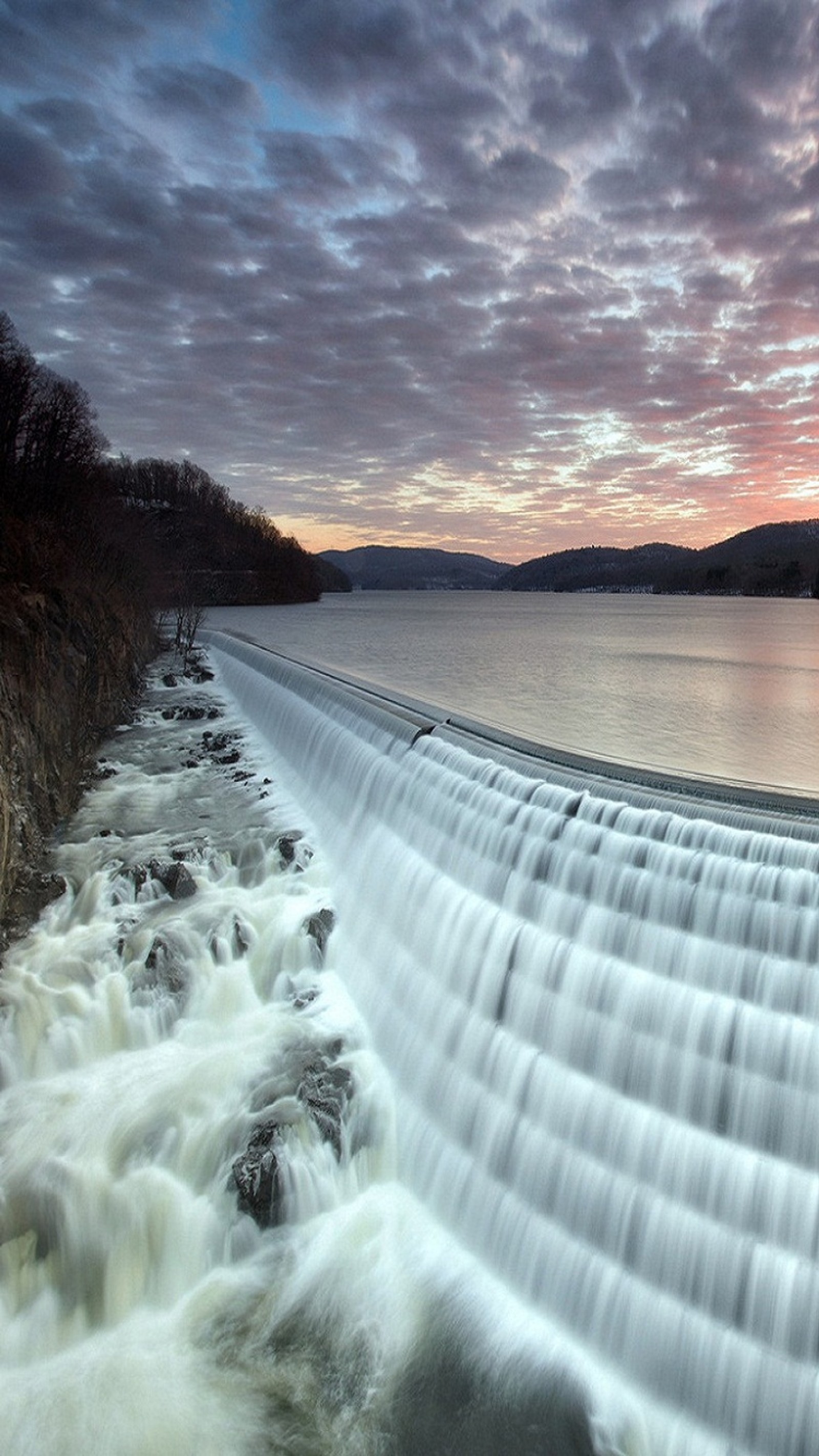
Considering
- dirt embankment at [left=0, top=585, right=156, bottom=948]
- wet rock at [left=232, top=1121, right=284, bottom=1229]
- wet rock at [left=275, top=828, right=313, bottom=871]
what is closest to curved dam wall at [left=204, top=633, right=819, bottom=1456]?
wet rock at [left=232, top=1121, right=284, bottom=1229]

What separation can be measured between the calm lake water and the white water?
6.04 metres

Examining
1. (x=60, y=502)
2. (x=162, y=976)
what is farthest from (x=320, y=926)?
(x=60, y=502)

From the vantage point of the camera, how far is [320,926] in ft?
29.2

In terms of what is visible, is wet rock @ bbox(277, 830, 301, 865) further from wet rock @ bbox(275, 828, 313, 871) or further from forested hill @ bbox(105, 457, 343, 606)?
forested hill @ bbox(105, 457, 343, 606)

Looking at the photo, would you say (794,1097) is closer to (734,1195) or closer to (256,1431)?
(734,1195)

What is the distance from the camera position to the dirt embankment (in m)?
9.30

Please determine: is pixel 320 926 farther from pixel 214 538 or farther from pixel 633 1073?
pixel 214 538

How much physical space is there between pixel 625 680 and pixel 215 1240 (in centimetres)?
1961

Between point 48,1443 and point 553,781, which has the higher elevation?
point 553,781

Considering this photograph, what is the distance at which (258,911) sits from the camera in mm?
9422

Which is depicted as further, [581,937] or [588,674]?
[588,674]

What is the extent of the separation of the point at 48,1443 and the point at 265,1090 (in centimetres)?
257

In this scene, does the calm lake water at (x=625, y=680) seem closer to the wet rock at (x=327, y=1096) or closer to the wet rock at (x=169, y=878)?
the wet rock at (x=169, y=878)

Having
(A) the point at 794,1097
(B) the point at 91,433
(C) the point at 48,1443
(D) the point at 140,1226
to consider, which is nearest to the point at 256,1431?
(C) the point at 48,1443
